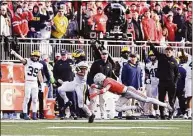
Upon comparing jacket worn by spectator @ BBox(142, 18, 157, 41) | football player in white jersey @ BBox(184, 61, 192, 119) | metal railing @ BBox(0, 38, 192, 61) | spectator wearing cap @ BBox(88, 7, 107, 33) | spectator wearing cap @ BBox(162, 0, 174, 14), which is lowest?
football player in white jersey @ BBox(184, 61, 192, 119)

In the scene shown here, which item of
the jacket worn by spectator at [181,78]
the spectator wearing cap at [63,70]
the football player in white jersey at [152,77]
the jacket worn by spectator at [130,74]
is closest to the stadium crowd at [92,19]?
the spectator wearing cap at [63,70]

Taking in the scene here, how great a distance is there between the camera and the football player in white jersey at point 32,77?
69.4 ft

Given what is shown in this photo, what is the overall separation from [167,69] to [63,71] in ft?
8.56

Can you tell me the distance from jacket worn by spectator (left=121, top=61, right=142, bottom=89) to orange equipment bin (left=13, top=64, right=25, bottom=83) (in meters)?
2.51

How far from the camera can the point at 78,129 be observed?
16.2 meters

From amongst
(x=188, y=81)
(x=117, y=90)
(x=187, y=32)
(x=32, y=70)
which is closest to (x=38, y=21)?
(x=32, y=70)

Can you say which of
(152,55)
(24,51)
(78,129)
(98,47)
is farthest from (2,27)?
(78,129)

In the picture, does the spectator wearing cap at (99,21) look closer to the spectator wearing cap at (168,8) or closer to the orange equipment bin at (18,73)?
the spectator wearing cap at (168,8)

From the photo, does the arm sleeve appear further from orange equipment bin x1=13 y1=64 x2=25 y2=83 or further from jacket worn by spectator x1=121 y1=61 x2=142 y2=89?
jacket worn by spectator x1=121 y1=61 x2=142 y2=89

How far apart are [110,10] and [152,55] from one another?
2.37 m

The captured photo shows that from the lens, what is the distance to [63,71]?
73.2ft

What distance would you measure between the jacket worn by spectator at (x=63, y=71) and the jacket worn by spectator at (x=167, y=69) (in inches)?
87.4

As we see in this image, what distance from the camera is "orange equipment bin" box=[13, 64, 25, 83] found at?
2205 centimetres

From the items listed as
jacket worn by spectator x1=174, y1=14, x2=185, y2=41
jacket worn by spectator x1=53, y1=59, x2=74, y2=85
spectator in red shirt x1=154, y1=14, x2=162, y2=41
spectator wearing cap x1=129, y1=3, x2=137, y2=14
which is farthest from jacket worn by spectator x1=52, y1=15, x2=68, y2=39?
jacket worn by spectator x1=174, y1=14, x2=185, y2=41
